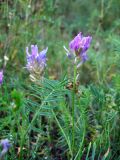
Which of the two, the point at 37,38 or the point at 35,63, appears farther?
the point at 37,38

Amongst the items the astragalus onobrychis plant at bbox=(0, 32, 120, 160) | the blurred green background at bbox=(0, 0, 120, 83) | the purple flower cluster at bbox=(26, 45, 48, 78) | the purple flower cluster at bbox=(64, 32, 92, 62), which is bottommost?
the astragalus onobrychis plant at bbox=(0, 32, 120, 160)

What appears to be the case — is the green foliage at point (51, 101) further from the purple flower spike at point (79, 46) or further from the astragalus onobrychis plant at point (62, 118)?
the purple flower spike at point (79, 46)

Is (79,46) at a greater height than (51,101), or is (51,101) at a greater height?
(79,46)

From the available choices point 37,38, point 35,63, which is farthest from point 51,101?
point 37,38

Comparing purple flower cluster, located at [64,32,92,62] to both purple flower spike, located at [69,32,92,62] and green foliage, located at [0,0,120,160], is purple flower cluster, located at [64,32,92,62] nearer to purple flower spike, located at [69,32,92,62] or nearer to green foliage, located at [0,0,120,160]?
purple flower spike, located at [69,32,92,62]

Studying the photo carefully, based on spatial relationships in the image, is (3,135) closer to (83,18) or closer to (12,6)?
(12,6)

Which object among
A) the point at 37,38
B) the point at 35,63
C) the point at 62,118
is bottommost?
the point at 62,118

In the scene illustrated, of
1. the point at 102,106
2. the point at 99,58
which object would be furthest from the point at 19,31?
the point at 102,106

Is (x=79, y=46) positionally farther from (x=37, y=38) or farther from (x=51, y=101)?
(x=37, y=38)

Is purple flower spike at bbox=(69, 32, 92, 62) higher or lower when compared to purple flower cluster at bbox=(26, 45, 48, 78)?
higher

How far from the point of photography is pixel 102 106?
196cm

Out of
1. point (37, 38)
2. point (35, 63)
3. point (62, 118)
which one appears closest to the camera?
point (35, 63)

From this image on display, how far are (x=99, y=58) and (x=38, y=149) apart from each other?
99cm

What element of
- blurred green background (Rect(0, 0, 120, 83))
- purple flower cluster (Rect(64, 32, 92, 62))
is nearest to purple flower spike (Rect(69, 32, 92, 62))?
purple flower cluster (Rect(64, 32, 92, 62))
